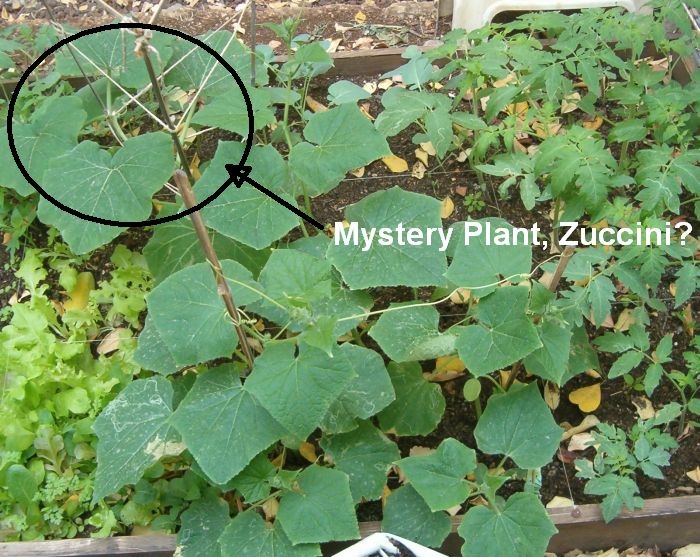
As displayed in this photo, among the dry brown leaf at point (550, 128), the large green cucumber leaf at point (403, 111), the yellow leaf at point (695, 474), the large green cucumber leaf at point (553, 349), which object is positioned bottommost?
the yellow leaf at point (695, 474)

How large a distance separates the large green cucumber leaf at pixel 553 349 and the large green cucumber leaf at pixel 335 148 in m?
0.75

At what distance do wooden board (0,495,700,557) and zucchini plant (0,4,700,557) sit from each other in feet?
0.42

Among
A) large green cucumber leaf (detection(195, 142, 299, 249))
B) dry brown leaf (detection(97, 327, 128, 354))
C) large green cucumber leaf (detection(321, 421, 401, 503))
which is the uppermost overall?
large green cucumber leaf (detection(195, 142, 299, 249))

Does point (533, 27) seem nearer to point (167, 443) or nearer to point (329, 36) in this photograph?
point (329, 36)

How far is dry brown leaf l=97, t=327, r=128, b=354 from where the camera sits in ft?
9.30

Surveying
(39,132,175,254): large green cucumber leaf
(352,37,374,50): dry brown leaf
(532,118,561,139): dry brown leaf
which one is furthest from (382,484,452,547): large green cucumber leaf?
(352,37,374,50): dry brown leaf

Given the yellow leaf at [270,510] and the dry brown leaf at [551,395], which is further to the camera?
the dry brown leaf at [551,395]

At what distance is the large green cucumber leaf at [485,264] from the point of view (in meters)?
2.29

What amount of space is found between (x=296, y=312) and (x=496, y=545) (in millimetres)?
849

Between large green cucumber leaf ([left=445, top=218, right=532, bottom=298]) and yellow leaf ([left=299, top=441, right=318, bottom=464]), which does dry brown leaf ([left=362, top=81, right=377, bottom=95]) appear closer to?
large green cucumber leaf ([left=445, top=218, right=532, bottom=298])

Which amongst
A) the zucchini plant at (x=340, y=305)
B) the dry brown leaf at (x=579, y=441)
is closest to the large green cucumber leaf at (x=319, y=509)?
the zucchini plant at (x=340, y=305)

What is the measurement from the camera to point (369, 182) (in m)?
3.20

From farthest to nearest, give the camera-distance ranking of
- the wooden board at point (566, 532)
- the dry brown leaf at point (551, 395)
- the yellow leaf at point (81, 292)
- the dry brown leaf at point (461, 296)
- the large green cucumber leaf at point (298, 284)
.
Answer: the yellow leaf at point (81, 292)
the dry brown leaf at point (461, 296)
the dry brown leaf at point (551, 395)
the wooden board at point (566, 532)
the large green cucumber leaf at point (298, 284)

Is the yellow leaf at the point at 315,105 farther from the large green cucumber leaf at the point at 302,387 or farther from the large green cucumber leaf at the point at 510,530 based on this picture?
the large green cucumber leaf at the point at 510,530
